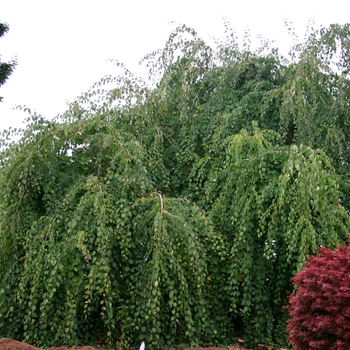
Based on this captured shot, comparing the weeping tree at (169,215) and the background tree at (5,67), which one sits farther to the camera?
the background tree at (5,67)

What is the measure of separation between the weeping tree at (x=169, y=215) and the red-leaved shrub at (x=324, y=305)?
98cm

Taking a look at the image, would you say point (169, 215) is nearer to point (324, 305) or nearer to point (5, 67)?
point (324, 305)

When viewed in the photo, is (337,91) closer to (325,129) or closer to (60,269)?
(325,129)

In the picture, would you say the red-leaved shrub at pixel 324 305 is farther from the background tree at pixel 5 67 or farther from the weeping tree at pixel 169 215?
the background tree at pixel 5 67

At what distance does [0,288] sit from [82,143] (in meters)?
2.07

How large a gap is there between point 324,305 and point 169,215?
201 cm

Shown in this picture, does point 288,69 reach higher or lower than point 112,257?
higher

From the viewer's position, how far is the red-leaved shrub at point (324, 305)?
4480mm

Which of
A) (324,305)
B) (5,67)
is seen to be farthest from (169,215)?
(5,67)

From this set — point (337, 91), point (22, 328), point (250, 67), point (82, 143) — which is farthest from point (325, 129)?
point (22, 328)

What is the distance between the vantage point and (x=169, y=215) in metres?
5.90

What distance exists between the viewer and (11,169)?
6254mm

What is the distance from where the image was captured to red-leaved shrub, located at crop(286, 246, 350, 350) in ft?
14.7

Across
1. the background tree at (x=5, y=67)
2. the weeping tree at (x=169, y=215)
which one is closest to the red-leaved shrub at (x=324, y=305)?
the weeping tree at (x=169, y=215)
